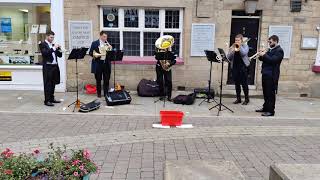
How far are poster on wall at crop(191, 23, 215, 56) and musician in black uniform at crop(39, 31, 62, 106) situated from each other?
13.3ft

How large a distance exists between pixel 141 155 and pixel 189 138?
1272mm

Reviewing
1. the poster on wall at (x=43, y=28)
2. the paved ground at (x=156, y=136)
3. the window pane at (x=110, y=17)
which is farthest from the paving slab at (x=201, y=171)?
the poster on wall at (x=43, y=28)

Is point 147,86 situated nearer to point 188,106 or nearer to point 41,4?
point 188,106

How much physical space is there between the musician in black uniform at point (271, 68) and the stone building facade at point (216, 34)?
2437mm

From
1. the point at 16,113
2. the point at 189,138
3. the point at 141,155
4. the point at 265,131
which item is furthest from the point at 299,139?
the point at 16,113

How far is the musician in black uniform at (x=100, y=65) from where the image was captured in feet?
32.0

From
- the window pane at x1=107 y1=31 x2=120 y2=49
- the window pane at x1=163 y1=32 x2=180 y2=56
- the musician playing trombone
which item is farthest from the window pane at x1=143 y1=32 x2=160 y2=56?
the musician playing trombone

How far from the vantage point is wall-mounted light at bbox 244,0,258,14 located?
10145 mm

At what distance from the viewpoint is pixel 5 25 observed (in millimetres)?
10930

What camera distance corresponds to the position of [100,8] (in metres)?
10.6

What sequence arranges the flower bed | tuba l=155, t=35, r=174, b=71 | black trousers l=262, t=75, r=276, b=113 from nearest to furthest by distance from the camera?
the flower bed < black trousers l=262, t=75, r=276, b=113 < tuba l=155, t=35, r=174, b=71

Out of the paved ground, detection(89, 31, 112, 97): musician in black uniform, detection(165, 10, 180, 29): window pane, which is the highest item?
detection(165, 10, 180, 29): window pane

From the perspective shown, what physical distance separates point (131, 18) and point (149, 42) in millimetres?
919

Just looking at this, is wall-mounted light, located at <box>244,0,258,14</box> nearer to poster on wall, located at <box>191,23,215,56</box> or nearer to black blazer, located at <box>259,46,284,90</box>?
poster on wall, located at <box>191,23,215,56</box>
